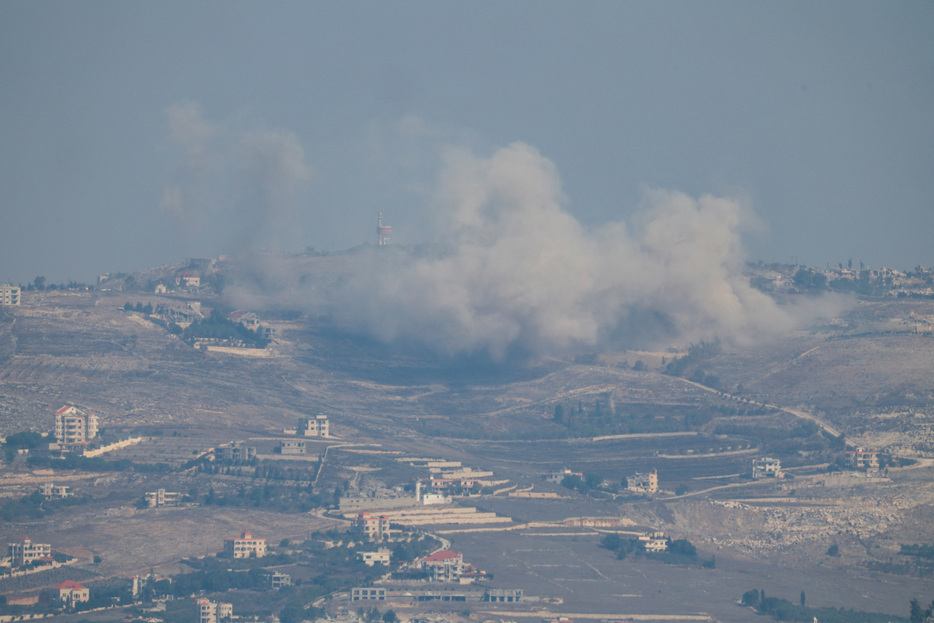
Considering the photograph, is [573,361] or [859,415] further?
[573,361]

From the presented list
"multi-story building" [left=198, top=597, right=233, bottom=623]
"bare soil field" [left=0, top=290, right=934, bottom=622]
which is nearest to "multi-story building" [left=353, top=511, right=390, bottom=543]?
"bare soil field" [left=0, top=290, right=934, bottom=622]

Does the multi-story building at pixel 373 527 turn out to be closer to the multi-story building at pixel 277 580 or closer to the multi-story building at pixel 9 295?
the multi-story building at pixel 277 580

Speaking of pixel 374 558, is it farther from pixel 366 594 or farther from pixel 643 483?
pixel 643 483

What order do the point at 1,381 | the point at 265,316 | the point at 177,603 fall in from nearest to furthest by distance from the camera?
the point at 177,603 → the point at 1,381 → the point at 265,316

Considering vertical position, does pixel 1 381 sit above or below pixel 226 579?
above

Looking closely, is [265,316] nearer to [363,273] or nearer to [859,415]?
[363,273]

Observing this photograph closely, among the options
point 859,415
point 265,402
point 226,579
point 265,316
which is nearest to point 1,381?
point 265,402

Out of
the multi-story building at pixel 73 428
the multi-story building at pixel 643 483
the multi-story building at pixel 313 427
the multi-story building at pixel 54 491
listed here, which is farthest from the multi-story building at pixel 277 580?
the multi-story building at pixel 313 427
